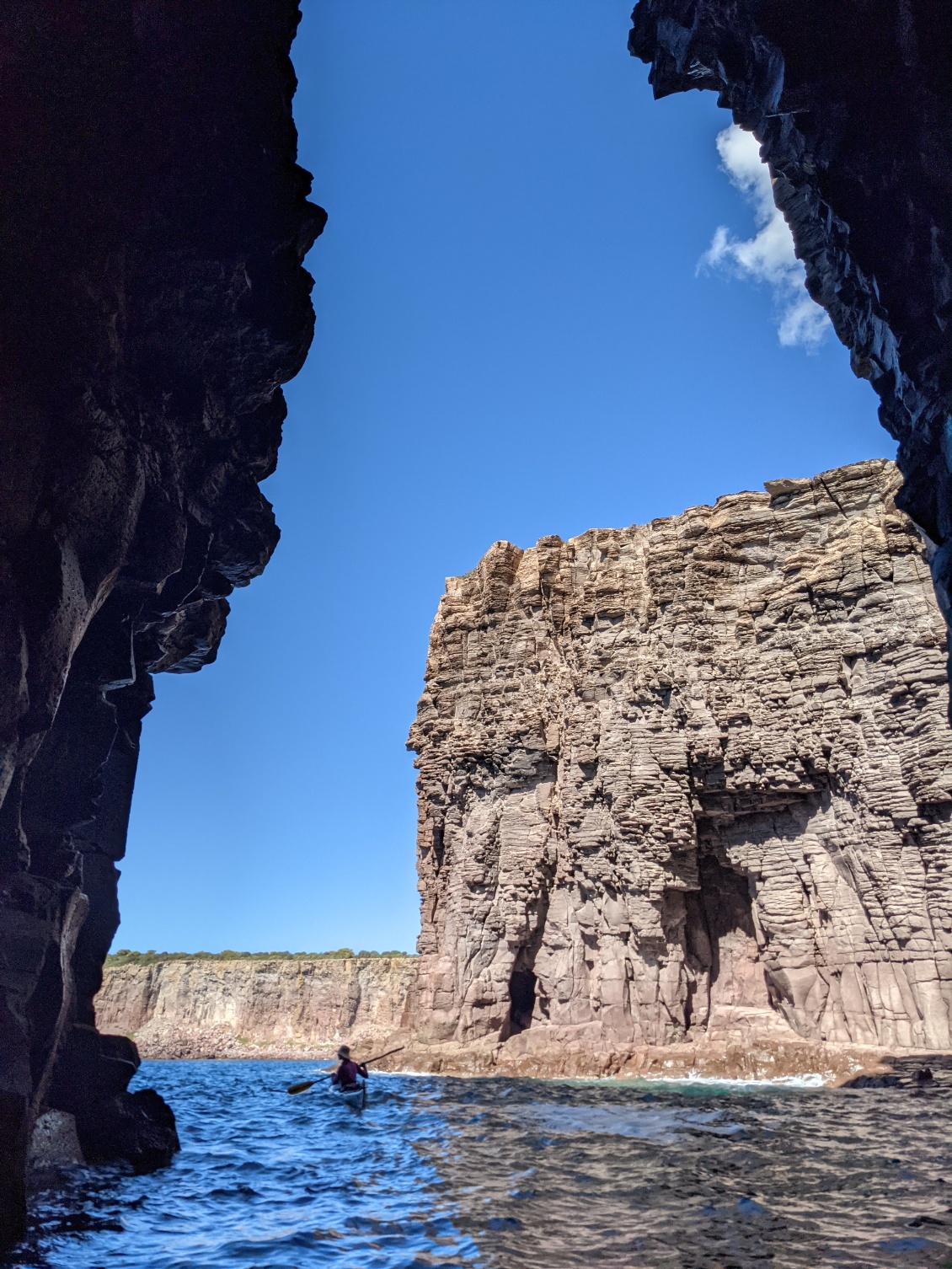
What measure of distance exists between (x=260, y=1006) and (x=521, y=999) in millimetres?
47924

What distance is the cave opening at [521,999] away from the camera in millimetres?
35812

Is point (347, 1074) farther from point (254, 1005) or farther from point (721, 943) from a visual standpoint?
point (254, 1005)

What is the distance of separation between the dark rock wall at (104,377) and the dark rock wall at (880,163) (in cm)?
636

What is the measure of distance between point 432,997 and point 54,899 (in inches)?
1134

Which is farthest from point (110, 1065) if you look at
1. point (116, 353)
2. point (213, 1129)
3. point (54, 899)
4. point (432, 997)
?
point (432, 997)

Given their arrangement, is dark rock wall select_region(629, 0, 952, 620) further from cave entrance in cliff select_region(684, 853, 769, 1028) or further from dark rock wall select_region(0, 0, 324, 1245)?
cave entrance in cliff select_region(684, 853, 769, 1028)

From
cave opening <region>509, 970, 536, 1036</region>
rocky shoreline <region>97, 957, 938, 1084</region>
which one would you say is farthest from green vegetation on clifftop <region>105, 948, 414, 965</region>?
cave opening <region>509, 970, 536, 1036</region>

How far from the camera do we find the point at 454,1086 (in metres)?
26.9

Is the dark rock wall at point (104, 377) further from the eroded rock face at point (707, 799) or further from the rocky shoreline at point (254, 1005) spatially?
the rocky shoreline at point (254, 1005)

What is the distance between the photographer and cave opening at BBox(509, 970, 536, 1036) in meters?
35.8

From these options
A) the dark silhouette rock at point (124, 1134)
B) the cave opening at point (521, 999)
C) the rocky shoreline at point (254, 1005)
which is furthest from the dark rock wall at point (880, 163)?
the rocky shoreline at point (254, 1005)

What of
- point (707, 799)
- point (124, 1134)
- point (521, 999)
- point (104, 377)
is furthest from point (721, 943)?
point (104, 377)

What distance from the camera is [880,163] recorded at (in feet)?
33.4

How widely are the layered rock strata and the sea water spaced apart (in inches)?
2382
